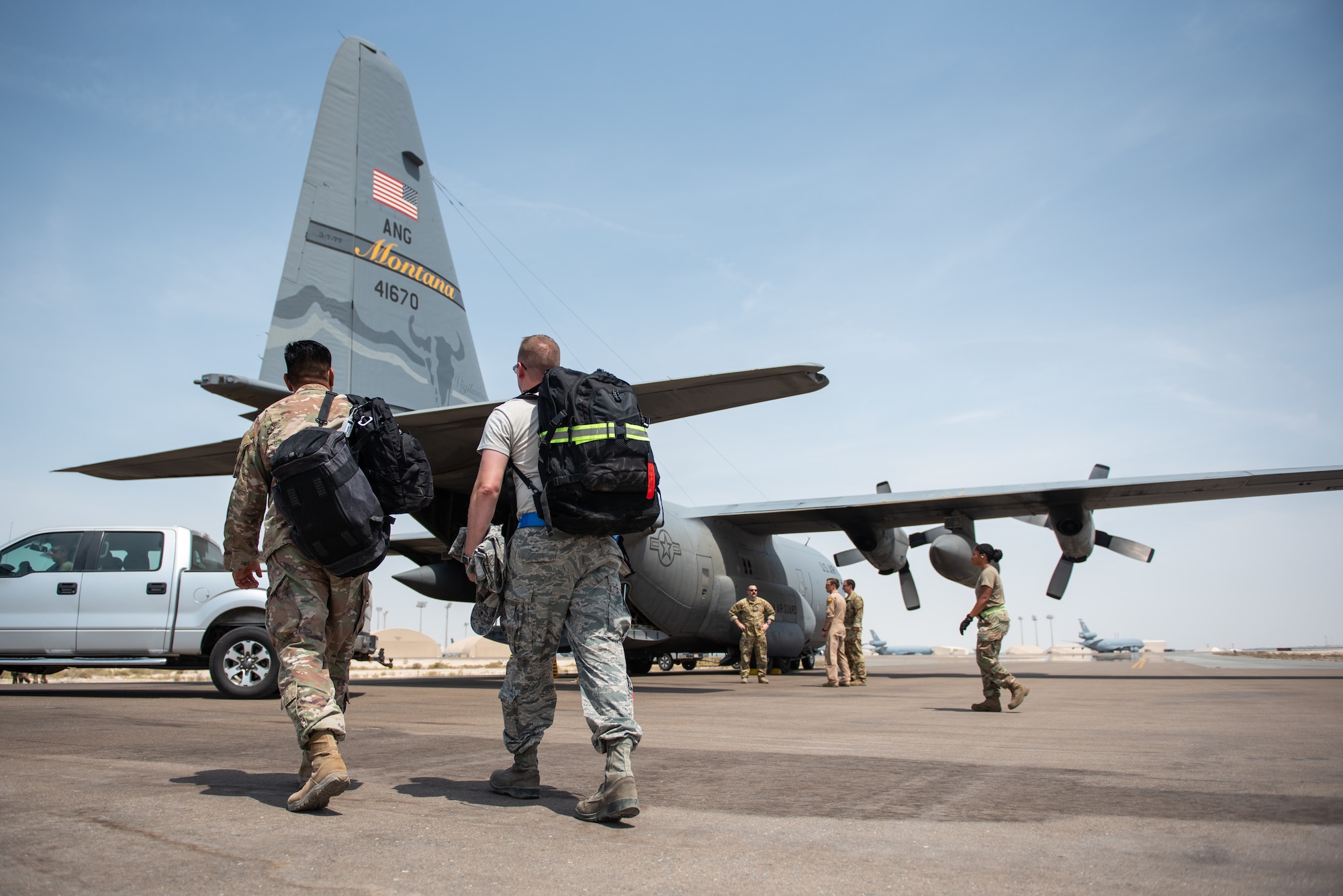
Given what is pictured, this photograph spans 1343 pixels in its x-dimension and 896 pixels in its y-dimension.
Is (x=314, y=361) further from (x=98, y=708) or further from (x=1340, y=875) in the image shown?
(x=98, y=708)

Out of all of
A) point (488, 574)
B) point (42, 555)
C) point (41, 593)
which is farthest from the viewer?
point (42, 555)

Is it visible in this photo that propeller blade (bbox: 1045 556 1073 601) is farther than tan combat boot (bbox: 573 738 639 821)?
Yes

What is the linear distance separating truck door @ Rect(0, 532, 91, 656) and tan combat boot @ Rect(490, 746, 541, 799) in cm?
861

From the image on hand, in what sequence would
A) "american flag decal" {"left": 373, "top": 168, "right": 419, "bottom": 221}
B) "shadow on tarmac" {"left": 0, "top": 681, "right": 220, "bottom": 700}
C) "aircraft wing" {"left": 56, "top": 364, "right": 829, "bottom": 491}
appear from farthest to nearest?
"american flag decal" {"left": 373, "top": 168, "right": 419, "bottom": 221} < "shadow on tarmac" {"left": 0, "top": 681, "right": 220, "bottom": 700} < "aircraft wing" {"left": 56, "top": 364, "right": 829, "bottom": 491}

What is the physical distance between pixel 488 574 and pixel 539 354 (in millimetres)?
1083

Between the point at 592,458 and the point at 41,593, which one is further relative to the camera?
the point at 41,593

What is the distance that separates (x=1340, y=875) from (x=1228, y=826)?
727 mm

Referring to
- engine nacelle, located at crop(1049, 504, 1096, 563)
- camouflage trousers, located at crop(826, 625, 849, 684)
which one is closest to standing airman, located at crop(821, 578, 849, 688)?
camouflage trousers, located at crop(826, 625, 849, 684)

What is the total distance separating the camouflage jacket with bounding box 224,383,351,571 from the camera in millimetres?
3959

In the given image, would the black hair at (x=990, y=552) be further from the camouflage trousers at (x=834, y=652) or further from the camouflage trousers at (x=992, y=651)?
the camouflage trousers at (x=834, y=652)

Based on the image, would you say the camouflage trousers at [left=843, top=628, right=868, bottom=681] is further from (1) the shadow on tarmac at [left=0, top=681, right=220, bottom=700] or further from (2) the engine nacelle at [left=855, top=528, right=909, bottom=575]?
(1) the shadow on tarmac at [left=0, top=681, right=220, bottom=700]

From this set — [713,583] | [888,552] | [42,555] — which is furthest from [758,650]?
[42,555]

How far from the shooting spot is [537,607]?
379 cm

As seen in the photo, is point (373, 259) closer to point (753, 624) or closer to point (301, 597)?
point (301, 597)
